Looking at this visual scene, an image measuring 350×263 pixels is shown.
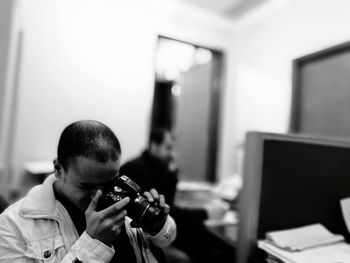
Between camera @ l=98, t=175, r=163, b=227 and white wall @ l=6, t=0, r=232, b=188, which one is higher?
white wall @ l=6, t=0, r=232, b=188

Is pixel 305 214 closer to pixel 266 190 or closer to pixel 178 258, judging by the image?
pixel 266 190

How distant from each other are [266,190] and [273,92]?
1843 mm

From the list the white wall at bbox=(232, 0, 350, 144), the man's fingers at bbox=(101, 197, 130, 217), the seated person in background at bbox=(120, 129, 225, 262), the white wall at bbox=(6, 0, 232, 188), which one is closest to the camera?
the man's fingers at bbox=(101, 197, 130, 217)

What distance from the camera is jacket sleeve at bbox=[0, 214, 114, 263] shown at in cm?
69

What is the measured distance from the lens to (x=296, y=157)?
3.36ft

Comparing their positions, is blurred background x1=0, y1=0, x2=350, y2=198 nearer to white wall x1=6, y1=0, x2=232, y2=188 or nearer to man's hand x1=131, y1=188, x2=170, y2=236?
white wall x1=6, y1=0, x2=232, y2=188

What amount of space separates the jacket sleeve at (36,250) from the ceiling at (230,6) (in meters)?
2.70

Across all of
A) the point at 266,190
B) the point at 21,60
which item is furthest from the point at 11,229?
the point at 21,60


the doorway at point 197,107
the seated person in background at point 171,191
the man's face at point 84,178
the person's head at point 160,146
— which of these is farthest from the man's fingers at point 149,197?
the doorway at point 197,107

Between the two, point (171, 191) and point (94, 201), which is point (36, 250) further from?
point (171, 191)

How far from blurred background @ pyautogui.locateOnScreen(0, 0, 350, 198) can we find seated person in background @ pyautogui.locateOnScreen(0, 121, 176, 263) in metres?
1.25

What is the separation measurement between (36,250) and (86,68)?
1.97 m

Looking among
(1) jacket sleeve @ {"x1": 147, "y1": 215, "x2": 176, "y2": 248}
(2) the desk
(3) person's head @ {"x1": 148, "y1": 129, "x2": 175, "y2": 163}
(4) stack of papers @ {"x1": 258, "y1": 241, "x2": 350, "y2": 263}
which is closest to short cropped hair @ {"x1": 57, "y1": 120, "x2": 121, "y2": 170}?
(1) jacket sleeve @ {"x1": 147, "y1": 215, "x2": 176, "y2": 248}

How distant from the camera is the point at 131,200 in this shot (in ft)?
2.44
